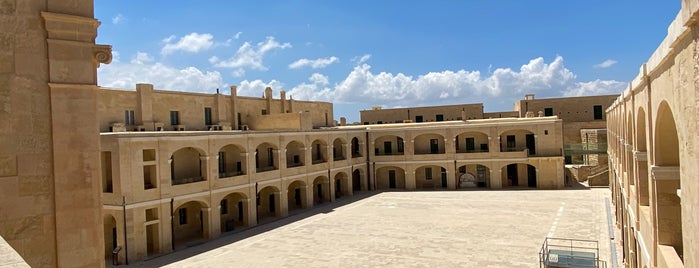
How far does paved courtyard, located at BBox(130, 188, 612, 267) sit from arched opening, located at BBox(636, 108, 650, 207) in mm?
7319

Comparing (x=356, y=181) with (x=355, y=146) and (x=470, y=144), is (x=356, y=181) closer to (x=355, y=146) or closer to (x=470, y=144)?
(x=355, y=146)

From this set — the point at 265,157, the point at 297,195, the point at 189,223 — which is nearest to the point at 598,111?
the point at 297,195

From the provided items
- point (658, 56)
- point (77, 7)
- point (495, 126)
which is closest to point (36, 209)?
point (77, 7)

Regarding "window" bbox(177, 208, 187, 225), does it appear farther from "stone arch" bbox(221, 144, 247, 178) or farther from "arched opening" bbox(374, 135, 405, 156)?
"arched opening" bbox(374, 135, 405, 156)

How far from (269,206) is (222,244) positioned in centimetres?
909

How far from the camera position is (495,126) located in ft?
126

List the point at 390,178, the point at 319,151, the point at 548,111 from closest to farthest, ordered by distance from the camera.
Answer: the point at 319,151
the point at 390,178
the point at 548,111

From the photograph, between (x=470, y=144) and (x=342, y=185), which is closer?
(x=342, y=185)

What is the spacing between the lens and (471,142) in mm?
40844

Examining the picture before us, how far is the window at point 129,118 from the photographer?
26641 mm

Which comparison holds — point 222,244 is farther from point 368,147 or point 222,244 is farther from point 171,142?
point 368,147

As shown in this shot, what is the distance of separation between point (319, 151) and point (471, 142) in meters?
13.8

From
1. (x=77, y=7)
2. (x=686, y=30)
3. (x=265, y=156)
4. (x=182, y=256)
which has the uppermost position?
(x=77, y=7)

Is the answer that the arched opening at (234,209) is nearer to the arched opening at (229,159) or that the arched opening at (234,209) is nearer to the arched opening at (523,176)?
the arched opening at (229,159)
